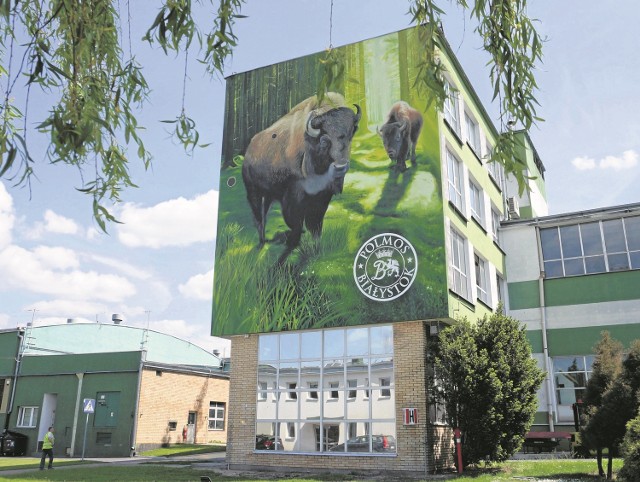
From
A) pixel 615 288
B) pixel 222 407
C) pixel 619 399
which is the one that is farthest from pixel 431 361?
pixel 222 407

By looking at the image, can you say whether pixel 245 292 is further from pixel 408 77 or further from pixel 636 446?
pixel 636 446

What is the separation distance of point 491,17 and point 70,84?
3.51 m

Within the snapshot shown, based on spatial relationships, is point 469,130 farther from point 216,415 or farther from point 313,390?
point 216,415

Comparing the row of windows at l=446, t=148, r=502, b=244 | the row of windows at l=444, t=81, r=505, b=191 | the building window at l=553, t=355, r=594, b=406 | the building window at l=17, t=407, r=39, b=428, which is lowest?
the building window at l=17, t=407, r=39, b=428

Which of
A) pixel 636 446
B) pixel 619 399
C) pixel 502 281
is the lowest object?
pixel 636 446

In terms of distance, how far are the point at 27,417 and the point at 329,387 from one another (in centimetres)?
2216

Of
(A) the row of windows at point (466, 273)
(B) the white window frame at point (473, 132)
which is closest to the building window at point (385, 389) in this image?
(A) the row of windows at point (466, 273)

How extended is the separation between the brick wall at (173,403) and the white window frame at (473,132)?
16849mm

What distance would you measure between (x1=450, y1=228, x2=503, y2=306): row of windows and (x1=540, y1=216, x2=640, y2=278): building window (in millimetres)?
3936

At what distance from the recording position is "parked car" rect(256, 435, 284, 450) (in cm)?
2127

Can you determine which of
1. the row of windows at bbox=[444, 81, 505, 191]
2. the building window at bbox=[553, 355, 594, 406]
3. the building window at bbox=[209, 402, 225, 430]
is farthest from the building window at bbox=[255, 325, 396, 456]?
the building window at bbox=[209, 402, 225, 430]

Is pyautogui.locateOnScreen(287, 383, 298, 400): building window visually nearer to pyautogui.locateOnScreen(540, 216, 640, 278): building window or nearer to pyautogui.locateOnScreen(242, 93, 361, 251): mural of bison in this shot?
pyautogui.locateOnScreen(242, 93, 361, 251): mural of bison

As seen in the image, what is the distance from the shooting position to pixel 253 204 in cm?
2416

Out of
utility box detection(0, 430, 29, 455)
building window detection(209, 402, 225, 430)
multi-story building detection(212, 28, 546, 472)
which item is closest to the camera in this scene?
multi-story building detection(212, 28, 546, 472)
